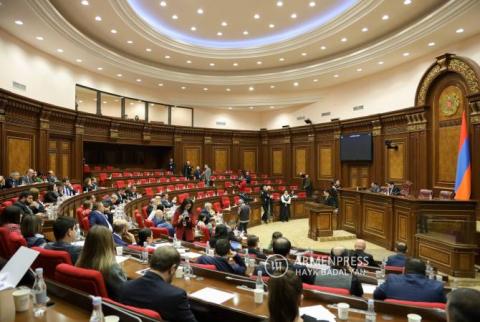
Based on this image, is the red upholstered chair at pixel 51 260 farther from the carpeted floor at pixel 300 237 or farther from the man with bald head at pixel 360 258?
the carpeted floor at pixel 300 237

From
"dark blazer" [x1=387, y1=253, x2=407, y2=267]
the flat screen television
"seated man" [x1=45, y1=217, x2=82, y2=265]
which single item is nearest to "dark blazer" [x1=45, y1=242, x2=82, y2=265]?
"seated man" [x1=45, y1=217, x2=82, y2=265]

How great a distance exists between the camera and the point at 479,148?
Answer: 28.6ft

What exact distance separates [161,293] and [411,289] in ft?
6.68

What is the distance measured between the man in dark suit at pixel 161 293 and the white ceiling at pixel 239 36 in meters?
7.59

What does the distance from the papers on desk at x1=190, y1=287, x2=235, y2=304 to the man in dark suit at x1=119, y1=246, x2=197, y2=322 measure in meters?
0.45

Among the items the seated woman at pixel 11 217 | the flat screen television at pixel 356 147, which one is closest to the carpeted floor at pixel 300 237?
the flat screen television at pixel 356 147

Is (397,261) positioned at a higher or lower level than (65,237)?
lower

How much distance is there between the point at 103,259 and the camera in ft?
7.51

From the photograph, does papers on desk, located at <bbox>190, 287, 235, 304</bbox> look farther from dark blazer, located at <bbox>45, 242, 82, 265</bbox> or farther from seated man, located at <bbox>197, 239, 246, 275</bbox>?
dark blazer, located at <bbox>45, 242, 82, 265</bbox>

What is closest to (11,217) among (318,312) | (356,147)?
(318,312)

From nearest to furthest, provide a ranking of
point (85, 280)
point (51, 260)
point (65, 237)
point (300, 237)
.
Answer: point (85, 280)
point (51, 260)
point (65, 237)
point (300, 237)

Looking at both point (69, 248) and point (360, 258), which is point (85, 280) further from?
point (360, 258)

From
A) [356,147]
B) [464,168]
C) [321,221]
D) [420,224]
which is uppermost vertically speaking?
[356,147]

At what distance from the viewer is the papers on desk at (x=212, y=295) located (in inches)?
93.7
